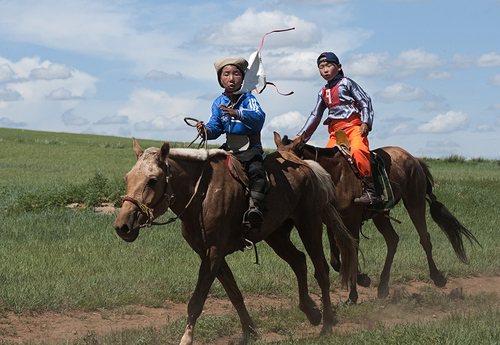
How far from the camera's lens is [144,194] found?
13.7 ft

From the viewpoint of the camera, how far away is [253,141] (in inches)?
209

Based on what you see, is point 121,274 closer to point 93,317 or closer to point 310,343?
point 93,317

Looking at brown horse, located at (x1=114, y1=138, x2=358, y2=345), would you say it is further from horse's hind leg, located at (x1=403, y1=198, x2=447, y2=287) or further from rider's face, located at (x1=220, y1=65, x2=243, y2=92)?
horse's hind leg, located at (x1=403, y1=198, x2=447, y2=287)

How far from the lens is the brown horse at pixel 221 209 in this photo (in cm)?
424

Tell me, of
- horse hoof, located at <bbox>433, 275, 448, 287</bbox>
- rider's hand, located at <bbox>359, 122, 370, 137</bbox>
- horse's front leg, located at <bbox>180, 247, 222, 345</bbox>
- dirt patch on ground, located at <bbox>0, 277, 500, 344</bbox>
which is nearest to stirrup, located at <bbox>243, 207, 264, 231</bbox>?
horse's front leg, located at <bbox>180, 247, 222, 345</bbox>

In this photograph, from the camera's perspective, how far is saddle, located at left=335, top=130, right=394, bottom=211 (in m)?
7.23

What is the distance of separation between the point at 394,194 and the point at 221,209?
13.9 ft

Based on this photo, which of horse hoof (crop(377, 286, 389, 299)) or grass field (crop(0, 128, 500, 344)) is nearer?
grass field (crop(0, 128, 500, 344))

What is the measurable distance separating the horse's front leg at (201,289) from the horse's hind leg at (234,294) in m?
0.53

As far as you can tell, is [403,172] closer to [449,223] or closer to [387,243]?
[387,243]

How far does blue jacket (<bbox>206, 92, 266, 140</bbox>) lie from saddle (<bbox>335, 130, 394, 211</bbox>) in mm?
2363

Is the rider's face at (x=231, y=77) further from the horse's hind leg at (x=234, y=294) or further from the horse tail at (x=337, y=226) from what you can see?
the horse's hind leg at (x=234, y=294)

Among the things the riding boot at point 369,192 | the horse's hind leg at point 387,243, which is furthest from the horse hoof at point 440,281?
the riding boot at point 369,192

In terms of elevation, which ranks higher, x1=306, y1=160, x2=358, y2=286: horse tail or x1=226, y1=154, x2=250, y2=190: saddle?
x1=226, y1=154, x2=250, y2=190: saddle
